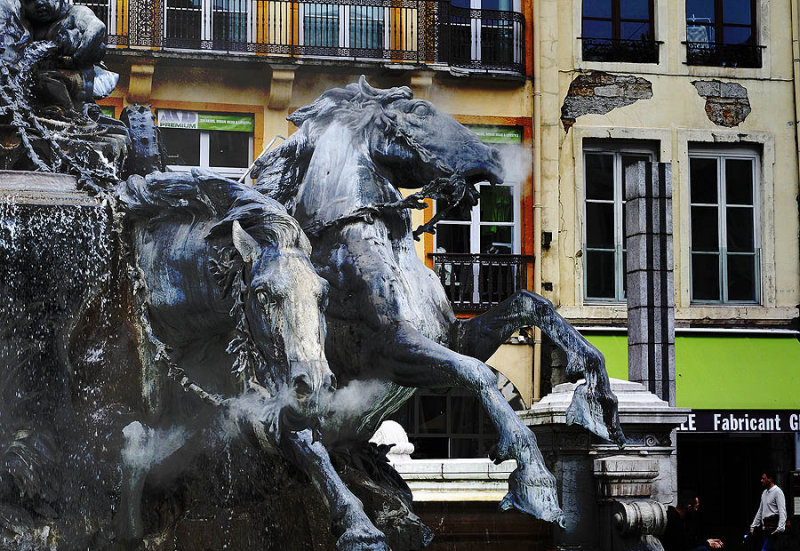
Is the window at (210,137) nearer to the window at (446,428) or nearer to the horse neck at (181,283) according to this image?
the window at (446,428)

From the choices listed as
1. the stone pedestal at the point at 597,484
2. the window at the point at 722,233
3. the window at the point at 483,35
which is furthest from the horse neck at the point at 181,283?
the window at the point at 722,233

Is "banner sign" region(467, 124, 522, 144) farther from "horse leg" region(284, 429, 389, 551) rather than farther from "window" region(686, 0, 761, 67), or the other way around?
"horse leg" region(284, 429, 389, 551)

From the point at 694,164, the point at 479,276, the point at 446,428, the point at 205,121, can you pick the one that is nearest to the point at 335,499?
the point at 446,428

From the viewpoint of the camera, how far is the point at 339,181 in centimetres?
648

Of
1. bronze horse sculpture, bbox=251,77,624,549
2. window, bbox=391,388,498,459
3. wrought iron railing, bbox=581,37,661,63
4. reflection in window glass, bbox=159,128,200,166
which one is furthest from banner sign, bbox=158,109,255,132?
bronze horse sculpture, bbox=251,77,624,549

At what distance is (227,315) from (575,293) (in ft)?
51.3

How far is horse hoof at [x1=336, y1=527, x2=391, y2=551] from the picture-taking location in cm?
546

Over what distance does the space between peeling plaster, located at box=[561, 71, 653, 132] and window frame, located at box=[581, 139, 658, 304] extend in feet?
1.66

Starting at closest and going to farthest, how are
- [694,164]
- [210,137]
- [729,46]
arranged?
[210,137] → [694,164] → [729,46]

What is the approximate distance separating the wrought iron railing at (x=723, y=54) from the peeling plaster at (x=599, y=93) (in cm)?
101

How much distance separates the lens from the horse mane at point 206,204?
18.4 ft

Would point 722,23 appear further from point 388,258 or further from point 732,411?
point 388,258

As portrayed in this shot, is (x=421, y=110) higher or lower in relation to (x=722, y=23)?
lower

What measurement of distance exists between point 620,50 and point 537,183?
2762 mm
